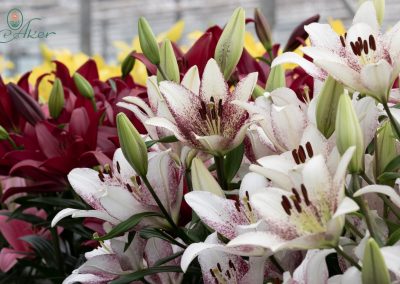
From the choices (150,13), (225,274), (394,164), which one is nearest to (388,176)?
(394,164)

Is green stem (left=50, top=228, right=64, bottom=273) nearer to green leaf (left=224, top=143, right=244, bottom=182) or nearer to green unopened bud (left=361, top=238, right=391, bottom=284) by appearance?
green leaf (left=224, top=143, right=244, bottom=182)

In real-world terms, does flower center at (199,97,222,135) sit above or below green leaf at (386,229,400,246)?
above

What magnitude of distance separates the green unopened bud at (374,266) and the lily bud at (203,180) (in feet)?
0.48

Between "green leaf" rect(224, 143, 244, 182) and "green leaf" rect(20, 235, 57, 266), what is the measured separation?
369 millimetres

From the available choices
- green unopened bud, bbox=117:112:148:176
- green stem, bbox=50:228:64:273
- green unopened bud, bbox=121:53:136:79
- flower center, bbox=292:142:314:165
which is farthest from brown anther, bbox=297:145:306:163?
green unopened bud, bbox=121:53:136:79

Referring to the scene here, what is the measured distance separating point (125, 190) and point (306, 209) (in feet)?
0.53

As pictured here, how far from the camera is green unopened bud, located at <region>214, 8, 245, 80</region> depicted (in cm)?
57

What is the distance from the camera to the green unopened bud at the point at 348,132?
39 cm

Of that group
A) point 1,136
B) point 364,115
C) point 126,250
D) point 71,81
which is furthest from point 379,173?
point 71,81

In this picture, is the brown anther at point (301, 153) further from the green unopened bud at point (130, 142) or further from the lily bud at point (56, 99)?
the lily bud at point (56, 99)

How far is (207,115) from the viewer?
1.66 feet

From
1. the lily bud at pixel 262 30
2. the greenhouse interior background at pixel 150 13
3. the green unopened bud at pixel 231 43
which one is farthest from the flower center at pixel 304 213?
the greenhouse interior background at pixel 150 13

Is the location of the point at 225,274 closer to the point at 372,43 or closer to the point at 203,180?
the point at 203,180

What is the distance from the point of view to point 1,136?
0.79 m
